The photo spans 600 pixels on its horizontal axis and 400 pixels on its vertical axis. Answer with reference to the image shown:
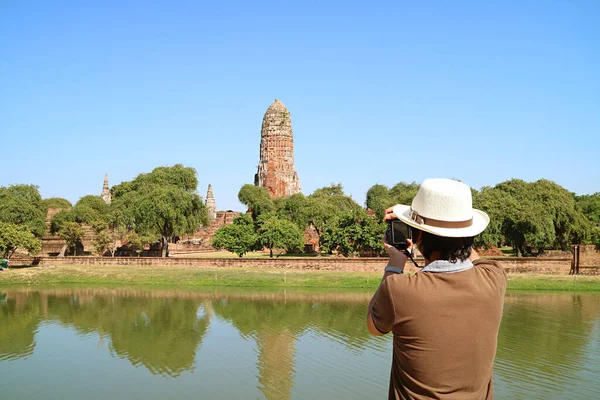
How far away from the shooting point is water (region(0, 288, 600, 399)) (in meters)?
11.2

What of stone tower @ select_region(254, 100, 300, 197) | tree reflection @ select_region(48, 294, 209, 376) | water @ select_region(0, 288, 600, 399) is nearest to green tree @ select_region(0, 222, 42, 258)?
tree reflection @ select_region(48, 294, 209, 376)

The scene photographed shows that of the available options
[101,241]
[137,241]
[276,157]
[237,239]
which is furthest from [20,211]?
[276,157]

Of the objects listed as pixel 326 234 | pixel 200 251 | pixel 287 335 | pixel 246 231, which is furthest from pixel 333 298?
pixel 200 251

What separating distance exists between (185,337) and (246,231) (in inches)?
847

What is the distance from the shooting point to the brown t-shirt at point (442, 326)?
244 cm

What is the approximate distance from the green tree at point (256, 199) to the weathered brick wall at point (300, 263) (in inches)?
976

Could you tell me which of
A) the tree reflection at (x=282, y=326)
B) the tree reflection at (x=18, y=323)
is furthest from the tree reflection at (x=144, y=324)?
the tree reflection at (x=282, y=326)

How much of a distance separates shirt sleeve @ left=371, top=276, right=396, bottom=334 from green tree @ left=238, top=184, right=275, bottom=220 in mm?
53957

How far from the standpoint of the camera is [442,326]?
246 cm

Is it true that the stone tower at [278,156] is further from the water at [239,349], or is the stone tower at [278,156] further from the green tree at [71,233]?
the water at [239,349]

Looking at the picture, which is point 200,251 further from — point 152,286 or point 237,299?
point 237,299

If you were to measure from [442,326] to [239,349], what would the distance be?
12674mm

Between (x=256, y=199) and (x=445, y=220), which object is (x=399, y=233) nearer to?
(x=445, y=220)

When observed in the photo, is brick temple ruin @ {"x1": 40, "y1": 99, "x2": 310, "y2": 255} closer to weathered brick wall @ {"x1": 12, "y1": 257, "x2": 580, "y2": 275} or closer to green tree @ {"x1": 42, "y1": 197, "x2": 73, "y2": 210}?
Answer: green tree @ {"x1": 42, "y1": 197, "x2": 73, "y2": 210}
